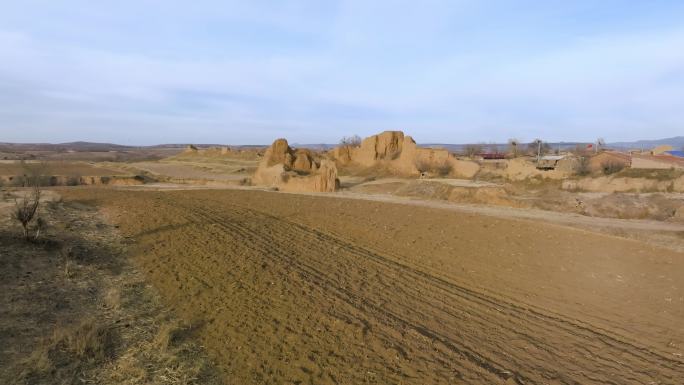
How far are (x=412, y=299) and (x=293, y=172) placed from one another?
87.2 feet

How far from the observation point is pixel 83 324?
5.11m

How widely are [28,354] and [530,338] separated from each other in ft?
20.1

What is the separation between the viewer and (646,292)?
8969 millimetres

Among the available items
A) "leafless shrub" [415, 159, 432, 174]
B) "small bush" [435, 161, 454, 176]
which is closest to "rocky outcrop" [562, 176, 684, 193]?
"small bush" [435, 161, 454, 176]

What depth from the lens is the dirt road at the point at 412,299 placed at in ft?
16.5

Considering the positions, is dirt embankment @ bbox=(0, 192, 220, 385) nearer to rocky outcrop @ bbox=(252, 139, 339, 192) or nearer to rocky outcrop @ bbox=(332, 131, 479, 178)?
rocky outcrop @ bbox=(252, 139, 339, 192)

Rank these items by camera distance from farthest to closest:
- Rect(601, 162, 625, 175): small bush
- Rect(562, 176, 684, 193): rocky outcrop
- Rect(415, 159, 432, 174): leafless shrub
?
Rect(415, 159, 432, 174): leafless shrub, Rect(601, 162, 625, 175): small bush, Rect(562, 176, 684, 193): rocky outcrop

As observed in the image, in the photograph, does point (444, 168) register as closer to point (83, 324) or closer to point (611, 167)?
point (611, 167)

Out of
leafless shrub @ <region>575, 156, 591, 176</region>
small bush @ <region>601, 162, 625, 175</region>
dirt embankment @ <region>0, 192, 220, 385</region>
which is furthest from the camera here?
leafless shrub @ <region>575, 156, 591, 176</region>

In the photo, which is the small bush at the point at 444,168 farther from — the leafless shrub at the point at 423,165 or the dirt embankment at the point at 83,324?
the dirt embankment at the point at 83,324

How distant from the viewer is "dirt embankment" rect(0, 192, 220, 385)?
4.43 m

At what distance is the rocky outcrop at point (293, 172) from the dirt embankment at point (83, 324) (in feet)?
71.3

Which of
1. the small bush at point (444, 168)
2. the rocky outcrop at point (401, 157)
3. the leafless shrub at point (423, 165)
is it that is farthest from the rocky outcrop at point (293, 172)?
the small bush at point (444, 168)

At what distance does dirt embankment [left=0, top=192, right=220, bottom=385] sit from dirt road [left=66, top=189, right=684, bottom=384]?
1.25 ft
